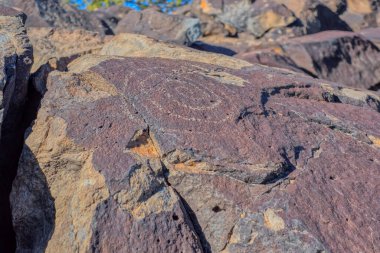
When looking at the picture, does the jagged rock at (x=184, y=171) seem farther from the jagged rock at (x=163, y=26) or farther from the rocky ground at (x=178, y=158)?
the jagged rock at (x=163, y=26)

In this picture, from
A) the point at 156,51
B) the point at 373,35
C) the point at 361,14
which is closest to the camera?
the point at 156,51

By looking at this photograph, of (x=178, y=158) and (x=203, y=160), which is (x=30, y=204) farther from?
(x=203, y=160)

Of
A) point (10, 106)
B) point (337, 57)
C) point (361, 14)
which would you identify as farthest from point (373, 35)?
point (10, 106)

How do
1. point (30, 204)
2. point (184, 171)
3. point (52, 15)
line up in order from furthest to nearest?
1. point (52, 15)
2. point (30, 204)
3. point (184, 171)

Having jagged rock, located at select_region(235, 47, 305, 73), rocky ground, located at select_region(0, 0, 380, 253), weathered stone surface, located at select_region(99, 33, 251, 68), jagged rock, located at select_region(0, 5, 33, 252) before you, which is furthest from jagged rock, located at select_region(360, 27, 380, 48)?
jagged rock, located at select_region(0, 5, 33, 252)

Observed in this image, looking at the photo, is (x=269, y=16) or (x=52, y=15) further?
(x=269, y=16)

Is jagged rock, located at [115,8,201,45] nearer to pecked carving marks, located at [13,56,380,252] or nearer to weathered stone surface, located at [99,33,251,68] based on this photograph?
weathered stone surface, located at [99,33,251,68]

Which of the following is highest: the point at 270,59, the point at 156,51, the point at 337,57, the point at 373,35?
the point at 156,51
